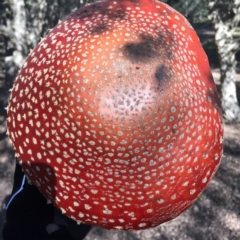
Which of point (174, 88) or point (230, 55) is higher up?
point (174, 88)

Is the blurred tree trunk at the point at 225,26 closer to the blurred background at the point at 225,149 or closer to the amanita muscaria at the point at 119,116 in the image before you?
the blurred background at the point at 225,149

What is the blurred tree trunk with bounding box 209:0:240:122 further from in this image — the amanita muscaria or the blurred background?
the amanita muscaria

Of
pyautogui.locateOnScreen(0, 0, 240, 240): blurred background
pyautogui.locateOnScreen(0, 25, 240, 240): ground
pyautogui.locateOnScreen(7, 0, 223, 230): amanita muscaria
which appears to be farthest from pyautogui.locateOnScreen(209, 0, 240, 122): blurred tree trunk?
pyautogui.locateOnScreen(7, 0, 223, 230): amanita muscaria

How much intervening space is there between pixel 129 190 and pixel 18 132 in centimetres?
37

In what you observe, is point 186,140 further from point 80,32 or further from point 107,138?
point 80,32

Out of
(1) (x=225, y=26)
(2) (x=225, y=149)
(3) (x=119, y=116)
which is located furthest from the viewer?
(2) (x=225, y=149)

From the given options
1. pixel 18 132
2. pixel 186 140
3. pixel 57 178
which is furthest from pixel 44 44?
pixel 186 140

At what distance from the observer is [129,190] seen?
3.29 feet

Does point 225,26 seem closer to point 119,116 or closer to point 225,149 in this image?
point 225,149

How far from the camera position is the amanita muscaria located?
3.02 feet

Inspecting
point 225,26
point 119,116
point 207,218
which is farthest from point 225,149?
point 119,116

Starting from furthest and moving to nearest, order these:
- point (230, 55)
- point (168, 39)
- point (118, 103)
Answer: point (230, 55), point (168, 39), point (118, 103)

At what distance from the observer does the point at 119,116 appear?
92 cm

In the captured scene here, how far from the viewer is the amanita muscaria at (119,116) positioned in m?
0.92
